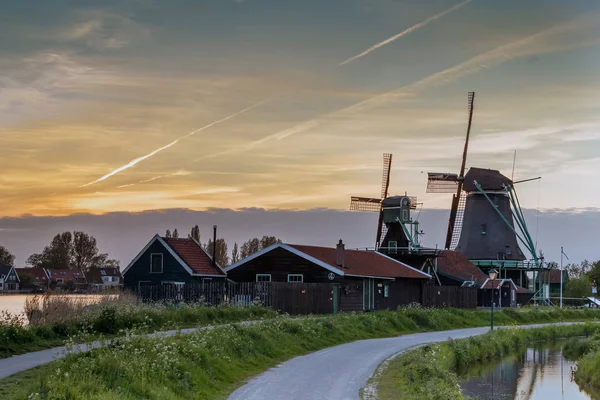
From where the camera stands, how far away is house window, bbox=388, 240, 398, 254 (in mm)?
69619

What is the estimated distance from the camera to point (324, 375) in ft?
76.9

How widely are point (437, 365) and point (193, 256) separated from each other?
105 feet

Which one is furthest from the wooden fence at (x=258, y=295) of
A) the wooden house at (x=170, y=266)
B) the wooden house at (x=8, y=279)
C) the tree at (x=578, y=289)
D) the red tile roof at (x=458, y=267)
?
the wooden house at (x=8, y=279)

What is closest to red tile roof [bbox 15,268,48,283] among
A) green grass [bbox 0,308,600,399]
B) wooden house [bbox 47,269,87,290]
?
wooden house [bbox 47,269,87,290]

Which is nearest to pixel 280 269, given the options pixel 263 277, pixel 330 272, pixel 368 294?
pixel 263 277

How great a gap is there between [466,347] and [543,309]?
3647cm

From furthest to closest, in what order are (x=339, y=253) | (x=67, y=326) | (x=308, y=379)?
(x=339, y=253)
(x=67, y=326)
(x=308, y=379)

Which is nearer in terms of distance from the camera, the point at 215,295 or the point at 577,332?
the point at 215,295

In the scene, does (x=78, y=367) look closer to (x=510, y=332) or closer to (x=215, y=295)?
(x=215, y=295)

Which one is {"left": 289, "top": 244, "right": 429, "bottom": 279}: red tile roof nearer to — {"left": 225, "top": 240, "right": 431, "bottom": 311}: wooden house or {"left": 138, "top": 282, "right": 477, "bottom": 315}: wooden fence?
{"left": 225, "top": 240, "right": 431, "bottom": 311}: wooden house

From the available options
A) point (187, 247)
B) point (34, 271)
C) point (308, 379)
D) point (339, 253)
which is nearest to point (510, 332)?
point (339, 253)

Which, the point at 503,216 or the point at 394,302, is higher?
the point at 503,216

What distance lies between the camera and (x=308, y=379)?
73.8ft

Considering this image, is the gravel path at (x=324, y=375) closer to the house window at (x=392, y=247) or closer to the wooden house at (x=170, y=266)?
the wooden house at (x=170, y=266)
